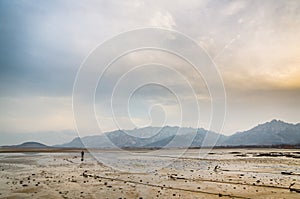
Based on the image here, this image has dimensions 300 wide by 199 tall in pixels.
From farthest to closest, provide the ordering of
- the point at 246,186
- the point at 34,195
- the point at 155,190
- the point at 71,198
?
the point at 246,186, the point at 155,190, the point at 34,195, the point at 71,198

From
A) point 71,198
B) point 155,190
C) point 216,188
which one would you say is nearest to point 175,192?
point 155,190

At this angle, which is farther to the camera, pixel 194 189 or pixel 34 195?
pixel 194 189

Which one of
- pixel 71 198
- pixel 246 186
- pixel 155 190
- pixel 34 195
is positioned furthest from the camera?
pixel 246 186

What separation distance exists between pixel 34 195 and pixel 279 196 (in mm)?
15580

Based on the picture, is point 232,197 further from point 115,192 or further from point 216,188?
point 115,192

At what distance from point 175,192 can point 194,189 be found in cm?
202

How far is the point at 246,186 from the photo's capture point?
21.3 m

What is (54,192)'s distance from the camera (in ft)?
61.7

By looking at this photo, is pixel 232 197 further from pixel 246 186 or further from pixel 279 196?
pixel 246 186

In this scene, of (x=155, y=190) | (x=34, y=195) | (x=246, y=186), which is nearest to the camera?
(x=34, y=195)

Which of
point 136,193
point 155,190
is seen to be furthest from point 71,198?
point 155,190

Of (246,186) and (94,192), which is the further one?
(246,186)

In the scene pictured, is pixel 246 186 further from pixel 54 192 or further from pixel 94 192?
pixel 54 192

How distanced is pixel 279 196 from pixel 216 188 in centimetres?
450
